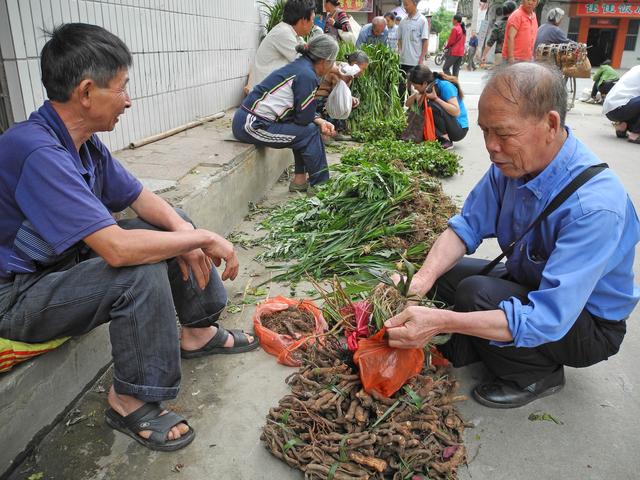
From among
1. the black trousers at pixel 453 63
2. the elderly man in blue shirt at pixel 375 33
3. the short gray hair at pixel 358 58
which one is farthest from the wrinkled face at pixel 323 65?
the black trousers at pixel 453 63

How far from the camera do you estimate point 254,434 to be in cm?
213

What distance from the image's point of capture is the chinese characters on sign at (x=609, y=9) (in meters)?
26.0

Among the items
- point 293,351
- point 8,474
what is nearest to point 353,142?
point 293,351

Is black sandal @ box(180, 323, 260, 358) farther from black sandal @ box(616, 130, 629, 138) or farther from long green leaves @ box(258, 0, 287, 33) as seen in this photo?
black sandal @ box(616, 130, 629, 138)

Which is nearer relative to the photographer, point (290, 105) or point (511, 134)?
point (511, 134)

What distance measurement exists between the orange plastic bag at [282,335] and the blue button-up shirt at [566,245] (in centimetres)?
96

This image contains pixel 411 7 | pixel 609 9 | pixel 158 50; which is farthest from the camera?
pixel 609 9

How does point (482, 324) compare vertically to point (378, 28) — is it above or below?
below

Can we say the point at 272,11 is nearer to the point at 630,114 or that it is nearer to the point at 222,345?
the point at 630,114

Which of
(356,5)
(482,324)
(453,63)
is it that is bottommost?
(482,324)

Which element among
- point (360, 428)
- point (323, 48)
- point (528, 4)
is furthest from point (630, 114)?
point (360, 428)

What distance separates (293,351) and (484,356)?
90cm

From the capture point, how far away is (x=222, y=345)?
2.64 m

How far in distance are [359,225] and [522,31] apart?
6255mm
